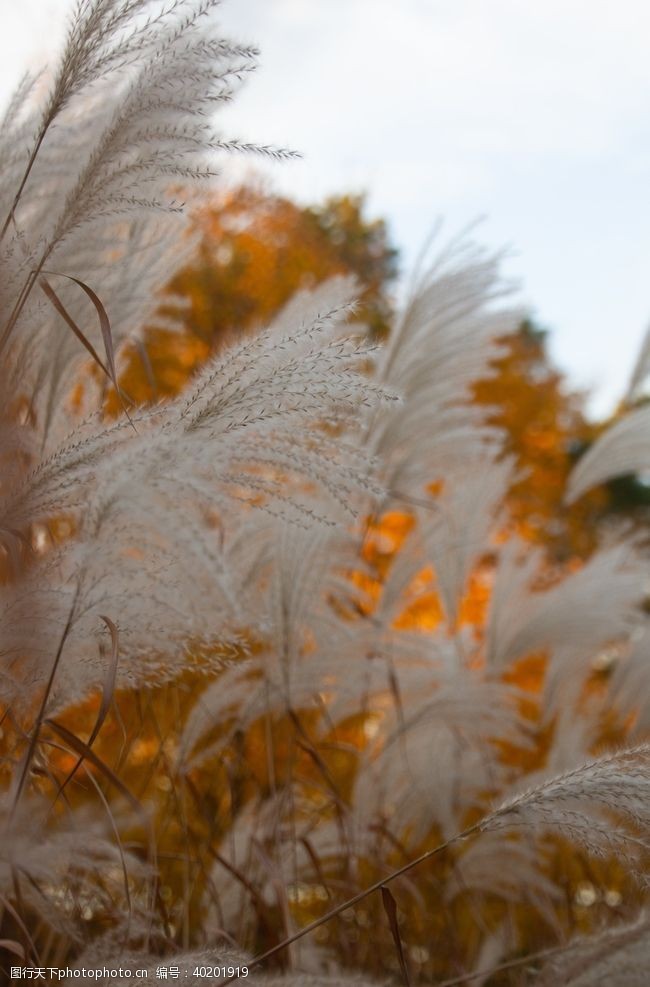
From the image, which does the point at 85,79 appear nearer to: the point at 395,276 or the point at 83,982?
the point at 83,982

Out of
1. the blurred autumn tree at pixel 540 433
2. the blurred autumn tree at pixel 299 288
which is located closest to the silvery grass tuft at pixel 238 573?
the blurred autumn tree at pixel 299 288

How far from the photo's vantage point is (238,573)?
6.17 ft

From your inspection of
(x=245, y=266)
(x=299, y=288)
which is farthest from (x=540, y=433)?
(x=299, y=288)

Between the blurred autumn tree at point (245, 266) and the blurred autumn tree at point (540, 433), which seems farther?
the blurred autumn tree at point (540, 433)

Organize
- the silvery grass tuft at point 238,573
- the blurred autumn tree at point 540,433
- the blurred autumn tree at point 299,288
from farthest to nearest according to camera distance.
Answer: the blurred autumn tree at point 540,433
the blurred autumn tree at point 299,288
the silvery grass tuft at point 238,573

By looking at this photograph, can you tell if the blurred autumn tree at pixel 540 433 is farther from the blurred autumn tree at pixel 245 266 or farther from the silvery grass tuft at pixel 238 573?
the silvery grass tuft at pixel 238 573

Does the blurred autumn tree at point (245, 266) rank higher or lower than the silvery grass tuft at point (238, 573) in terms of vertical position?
higher

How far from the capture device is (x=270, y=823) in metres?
2.17

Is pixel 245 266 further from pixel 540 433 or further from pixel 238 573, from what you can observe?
pixel 238 573

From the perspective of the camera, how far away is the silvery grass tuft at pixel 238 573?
1.08 meters

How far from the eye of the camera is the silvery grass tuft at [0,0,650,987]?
1.08 meters

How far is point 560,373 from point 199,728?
1306cm

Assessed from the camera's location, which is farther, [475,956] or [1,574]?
[475,956]

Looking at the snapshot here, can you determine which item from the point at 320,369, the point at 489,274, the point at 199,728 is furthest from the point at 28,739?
the point at 489,274
